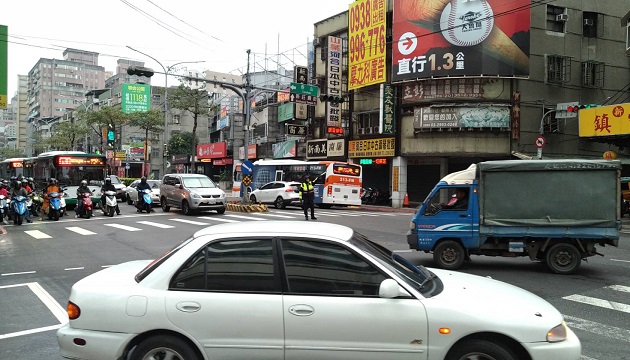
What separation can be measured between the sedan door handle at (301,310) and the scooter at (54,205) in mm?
18549

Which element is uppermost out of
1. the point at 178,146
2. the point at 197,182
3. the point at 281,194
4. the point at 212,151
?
the point at 178,146

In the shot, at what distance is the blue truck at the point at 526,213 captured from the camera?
867 centimetres

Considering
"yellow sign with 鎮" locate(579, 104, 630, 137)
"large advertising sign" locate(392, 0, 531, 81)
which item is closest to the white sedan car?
"yellow sign with 鎮" locate(579, 104, 630, 137)

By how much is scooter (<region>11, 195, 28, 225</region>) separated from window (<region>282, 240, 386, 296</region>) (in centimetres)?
1756

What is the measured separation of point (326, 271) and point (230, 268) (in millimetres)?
788

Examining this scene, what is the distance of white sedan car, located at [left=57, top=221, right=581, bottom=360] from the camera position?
345 cm

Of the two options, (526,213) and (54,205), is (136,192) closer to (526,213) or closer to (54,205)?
(54,205)

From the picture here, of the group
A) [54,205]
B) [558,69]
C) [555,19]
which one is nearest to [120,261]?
[54,205]

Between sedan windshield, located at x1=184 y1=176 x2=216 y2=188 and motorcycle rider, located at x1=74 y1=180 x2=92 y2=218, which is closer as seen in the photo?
motorcycle rider, located at x1=74 y1=180 x2=92 y2=218

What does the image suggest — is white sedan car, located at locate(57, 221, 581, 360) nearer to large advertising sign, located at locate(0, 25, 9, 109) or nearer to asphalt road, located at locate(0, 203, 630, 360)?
asphalt road, located at locate(0, 203, 630, 360)

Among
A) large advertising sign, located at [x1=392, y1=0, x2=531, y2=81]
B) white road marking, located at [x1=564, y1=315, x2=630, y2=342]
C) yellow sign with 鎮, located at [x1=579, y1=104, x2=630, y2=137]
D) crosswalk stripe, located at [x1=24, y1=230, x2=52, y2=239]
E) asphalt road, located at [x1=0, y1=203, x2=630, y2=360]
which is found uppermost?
large advertising sign, located at [x1=392, y1=0, x2=531, y2=81]

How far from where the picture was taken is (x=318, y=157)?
36.8m

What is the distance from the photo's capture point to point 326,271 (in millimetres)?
3678

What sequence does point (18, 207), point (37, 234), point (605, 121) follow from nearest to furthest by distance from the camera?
point (37, 234)
point (18, 207)
point (605, 121)
